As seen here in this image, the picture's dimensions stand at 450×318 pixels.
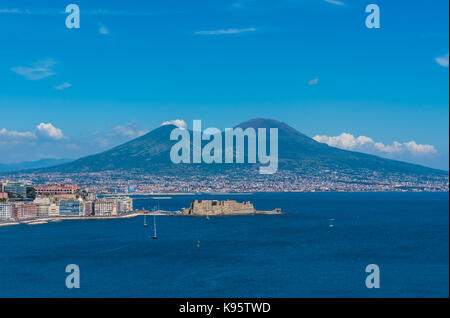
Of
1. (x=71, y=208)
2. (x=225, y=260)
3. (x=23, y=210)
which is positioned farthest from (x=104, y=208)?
(x=225, y=260)

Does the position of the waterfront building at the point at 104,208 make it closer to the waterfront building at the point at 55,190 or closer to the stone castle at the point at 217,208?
the stone castle at the point at 217,208

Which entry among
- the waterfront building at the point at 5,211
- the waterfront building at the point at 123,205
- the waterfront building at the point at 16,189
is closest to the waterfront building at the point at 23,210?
the waterfront building at the point at 5,211

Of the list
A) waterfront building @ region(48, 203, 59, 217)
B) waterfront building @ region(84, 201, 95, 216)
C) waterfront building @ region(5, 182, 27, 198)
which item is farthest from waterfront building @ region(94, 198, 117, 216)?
waterfront building @ region(5, 182, 27, 198)

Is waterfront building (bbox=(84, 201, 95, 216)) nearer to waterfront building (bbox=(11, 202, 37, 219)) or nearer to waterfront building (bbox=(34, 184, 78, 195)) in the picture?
waterfront building (bbox=(11, 202, 37, 219))

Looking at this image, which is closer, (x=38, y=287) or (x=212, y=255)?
(x=38, y=287)

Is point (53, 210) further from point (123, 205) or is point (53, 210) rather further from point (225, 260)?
point (225, 260)
